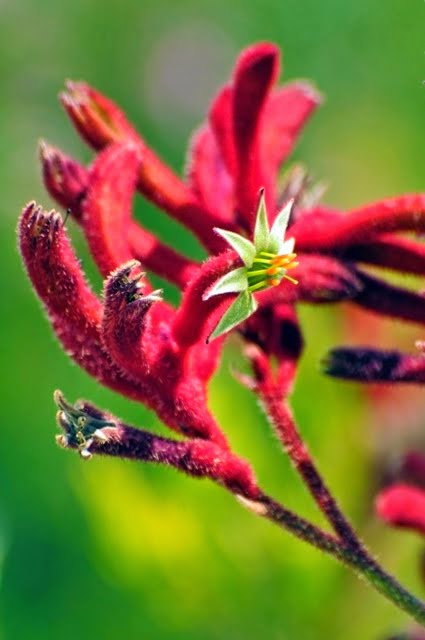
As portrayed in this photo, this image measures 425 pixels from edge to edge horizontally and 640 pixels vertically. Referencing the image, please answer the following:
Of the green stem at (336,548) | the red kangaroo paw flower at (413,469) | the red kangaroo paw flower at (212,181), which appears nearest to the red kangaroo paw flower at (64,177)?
the red kangaroo paw flower at (212,181)

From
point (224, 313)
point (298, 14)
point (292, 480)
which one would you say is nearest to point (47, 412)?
point (292, 480)

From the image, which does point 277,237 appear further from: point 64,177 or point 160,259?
point 64,177

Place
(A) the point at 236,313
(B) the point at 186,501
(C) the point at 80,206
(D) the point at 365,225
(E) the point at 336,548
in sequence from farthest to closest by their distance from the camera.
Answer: (B) the point at 186,501, (C) the point at 80,206, (D) the point at 365,225, (E) the point at 336,548, (A) the point at 236,313

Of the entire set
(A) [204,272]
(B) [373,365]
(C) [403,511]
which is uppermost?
(A) [204,272]

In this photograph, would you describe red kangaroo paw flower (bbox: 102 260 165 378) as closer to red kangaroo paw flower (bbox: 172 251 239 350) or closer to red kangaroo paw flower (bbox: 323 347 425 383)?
red kangaroo paw flower (bbox: 172 251 239 350)

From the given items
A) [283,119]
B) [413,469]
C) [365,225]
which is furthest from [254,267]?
[413,469]

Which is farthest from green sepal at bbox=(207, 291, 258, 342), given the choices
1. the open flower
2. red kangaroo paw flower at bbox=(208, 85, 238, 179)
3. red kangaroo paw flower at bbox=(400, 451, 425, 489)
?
red kangaroo paw flower at bbox=(400, 451, 425, 489)

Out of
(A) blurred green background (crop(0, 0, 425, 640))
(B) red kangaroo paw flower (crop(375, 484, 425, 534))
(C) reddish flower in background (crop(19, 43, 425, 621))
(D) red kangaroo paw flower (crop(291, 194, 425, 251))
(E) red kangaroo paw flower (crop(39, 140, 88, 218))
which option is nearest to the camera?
(C) reddish flower in background (crop(19, 43, 425, 621))
